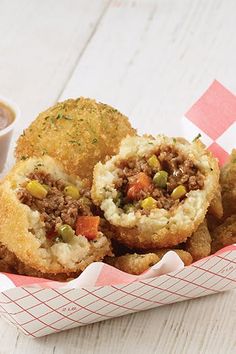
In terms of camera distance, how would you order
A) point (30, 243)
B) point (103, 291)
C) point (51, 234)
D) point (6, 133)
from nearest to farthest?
point (103, 291) < point (30, 243) < point (51, 234) < point (6, 133)

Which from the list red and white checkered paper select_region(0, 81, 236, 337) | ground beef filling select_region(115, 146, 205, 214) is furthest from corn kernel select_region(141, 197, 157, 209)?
red and white checkered paper select_region(0, 81, 236, 337)

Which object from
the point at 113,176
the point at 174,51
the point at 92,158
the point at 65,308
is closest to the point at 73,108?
the point at 92,158

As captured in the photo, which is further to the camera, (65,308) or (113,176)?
(113,176)

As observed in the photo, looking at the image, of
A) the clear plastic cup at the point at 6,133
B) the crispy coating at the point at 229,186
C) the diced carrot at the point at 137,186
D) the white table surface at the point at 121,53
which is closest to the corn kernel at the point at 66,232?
the diced carrot at the point at 137,186

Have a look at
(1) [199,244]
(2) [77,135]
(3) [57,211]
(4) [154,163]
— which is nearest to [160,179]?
(4) [154,163]

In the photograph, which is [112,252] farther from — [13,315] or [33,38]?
[33,38]

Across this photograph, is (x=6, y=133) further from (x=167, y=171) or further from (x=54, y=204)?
(x=167, y=171)
